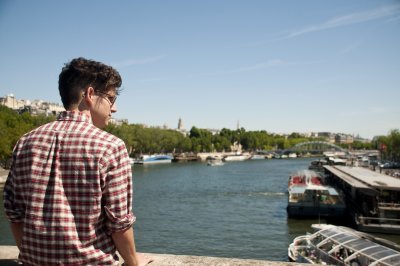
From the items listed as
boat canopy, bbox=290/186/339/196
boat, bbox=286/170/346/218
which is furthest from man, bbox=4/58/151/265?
boat canopy, bbox=290/186/339/196

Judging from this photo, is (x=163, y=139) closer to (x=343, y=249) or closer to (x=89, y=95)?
(x=343, y=249)

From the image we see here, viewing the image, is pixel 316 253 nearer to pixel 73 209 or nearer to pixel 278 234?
pixel 278 234

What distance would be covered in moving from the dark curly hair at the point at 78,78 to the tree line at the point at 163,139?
49.6 meters

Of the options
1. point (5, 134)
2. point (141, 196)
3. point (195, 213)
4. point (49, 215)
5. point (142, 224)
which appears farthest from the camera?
point (5, 134)

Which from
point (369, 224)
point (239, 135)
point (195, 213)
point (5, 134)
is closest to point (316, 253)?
point (369, 224)

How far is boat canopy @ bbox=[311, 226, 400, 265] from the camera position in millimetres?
11992

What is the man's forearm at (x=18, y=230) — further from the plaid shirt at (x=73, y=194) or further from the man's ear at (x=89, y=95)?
the man's ear at (x=89, y=95)

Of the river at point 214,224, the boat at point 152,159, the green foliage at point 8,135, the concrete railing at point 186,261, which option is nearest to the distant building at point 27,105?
the boat at point 152,159

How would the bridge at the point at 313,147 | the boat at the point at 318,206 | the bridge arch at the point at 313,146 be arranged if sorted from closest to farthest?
the boat at the point at 318,206
the bridge at the point at 313,147
the bridge arch at the point at 313,146

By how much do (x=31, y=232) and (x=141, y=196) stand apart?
34830mm

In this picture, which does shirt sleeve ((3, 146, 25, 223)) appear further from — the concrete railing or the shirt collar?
the concrete railing

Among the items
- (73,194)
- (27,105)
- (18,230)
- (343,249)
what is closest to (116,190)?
(73,194)

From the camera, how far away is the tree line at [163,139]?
54.5 metres

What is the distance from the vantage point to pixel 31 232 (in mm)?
1791
